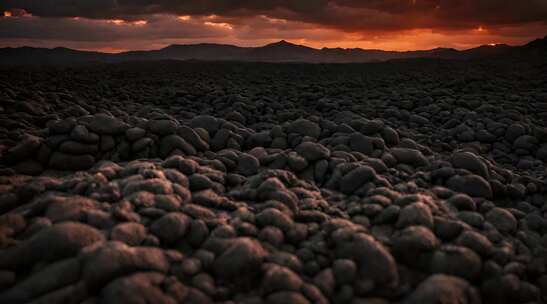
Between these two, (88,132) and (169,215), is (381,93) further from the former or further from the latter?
(169,215)

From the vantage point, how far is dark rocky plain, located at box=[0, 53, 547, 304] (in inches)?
83.7

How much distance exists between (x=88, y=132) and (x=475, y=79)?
972 centimetres

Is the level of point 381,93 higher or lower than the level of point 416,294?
higher

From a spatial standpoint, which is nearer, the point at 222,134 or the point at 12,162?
the point at 12,162

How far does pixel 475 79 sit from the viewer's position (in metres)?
10.4

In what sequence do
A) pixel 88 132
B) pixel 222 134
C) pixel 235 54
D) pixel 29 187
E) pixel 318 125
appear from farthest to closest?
pixel 235 54 < pixel 318 125 < pixel 222 134 < pixel 88 132 < pixel 29 187

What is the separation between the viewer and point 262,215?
2656mm

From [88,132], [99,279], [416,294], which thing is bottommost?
[416,294]

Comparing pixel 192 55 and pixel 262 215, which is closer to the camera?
pixel 262 215

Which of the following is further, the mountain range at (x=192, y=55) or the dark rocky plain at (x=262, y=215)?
A: the mountain range at (x=192, y=55)

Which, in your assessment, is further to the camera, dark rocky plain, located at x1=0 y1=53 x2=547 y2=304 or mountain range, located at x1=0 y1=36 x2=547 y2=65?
mountain range, located at x1=0 y1=36 x2=547 y2=65

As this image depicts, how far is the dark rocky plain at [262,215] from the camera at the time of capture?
212cm

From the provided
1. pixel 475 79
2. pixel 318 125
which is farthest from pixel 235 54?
pixel 318 125

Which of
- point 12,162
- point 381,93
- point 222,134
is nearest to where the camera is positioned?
point 12,162
